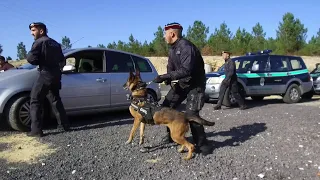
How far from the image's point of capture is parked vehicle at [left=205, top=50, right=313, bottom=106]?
36.6 feet

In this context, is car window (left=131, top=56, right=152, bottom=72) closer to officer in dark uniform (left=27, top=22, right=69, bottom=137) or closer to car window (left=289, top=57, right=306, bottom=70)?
officer in dark uniform (left=27, top=22, right=69, bottom=137)

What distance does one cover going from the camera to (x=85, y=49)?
776 centimetres

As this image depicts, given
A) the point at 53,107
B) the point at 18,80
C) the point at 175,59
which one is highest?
the point at 175,59

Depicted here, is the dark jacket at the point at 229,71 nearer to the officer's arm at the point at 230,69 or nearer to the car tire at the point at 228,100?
the officer's arm at the point at 230,69

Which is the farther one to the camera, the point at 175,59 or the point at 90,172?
the point at 175,59

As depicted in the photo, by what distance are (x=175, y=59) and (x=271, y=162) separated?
1.97 meters

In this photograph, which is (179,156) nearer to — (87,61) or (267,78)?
(87,61)

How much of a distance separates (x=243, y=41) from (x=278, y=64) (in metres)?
35.6

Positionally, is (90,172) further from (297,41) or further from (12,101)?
(297,41)

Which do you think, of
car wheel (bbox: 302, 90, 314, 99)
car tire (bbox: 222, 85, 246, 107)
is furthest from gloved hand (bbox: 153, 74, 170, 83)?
car wheel (bbox: 302, 90, 314, 99)

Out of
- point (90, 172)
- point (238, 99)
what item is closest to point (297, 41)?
point (238, 99)

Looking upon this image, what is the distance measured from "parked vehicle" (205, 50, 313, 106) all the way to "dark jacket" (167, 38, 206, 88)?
5.43 m

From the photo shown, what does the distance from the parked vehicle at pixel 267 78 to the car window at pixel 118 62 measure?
11.5 feet

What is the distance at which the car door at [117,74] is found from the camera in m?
8.01
